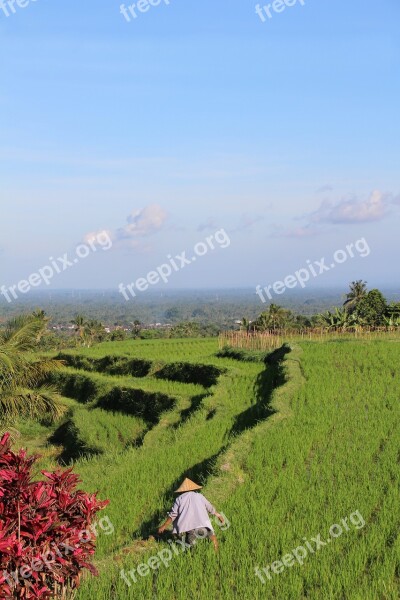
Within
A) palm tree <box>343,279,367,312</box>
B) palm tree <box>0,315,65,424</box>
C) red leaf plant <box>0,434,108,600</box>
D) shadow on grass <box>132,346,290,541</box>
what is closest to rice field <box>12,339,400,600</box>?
shadow on grass <box>132,346,290,541</box>

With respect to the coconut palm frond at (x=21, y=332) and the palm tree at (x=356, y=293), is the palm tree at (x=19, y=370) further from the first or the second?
the palm tree at (x=356, y=293)

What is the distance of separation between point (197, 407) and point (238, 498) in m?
6.67

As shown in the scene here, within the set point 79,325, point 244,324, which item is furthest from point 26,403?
point 79,325

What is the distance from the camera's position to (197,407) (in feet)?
45.1

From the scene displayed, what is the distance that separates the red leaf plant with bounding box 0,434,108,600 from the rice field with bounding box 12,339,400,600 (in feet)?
2.36

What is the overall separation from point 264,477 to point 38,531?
14.3 ft

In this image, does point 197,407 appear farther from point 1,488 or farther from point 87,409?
point 1,488

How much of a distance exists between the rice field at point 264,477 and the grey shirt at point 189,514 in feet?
0.65

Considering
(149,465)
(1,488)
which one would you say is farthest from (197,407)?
(1,488)

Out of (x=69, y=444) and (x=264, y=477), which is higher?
(x=264, y=477)

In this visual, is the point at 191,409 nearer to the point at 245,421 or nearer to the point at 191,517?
the point at 245,421

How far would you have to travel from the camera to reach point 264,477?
25.8 feet

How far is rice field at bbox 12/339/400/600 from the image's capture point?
16.4 ft

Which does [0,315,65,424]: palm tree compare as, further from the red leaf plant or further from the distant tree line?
the distant tree line
